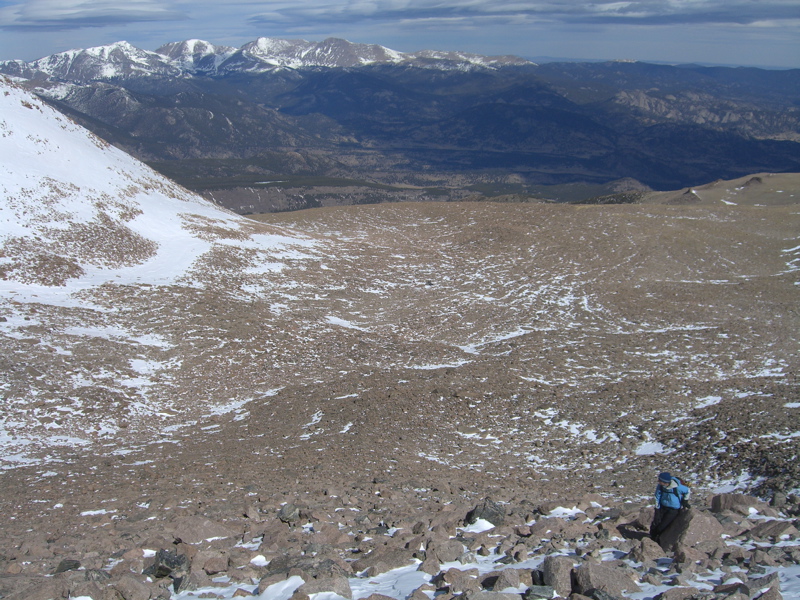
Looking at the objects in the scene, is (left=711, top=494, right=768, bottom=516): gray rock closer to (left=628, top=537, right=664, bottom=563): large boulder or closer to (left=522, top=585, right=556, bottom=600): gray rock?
(left=628, top=537, right=664, bottom=563): large boulder

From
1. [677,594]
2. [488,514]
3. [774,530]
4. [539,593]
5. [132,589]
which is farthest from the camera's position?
[488,514]

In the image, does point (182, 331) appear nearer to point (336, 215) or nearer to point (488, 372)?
point (488, 372)

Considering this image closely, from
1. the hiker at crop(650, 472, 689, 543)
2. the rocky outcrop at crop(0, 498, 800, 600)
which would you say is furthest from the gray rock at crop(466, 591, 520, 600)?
the hiker at crop(650, 472, 689, 543)

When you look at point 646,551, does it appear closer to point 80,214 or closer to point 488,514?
point 488,514

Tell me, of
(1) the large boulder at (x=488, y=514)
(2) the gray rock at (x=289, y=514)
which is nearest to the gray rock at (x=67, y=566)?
(2) the gray rock at (x=289, y=514)

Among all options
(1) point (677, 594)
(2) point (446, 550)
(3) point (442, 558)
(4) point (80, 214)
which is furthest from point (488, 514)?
(4) point (80, 214)

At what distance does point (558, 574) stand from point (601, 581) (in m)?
0.54

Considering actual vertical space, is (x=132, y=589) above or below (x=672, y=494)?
below

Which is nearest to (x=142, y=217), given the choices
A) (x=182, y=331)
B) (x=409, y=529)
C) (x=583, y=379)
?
(x=182, y=331)

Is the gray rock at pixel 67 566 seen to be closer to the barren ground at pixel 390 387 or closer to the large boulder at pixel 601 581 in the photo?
the barren ground at pixel 390 387

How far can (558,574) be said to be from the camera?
7.73 m

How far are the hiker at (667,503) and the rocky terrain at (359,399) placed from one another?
13.0 inches

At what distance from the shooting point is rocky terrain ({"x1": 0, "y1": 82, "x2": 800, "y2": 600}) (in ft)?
29.2

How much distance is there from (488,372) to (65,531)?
543 inches
